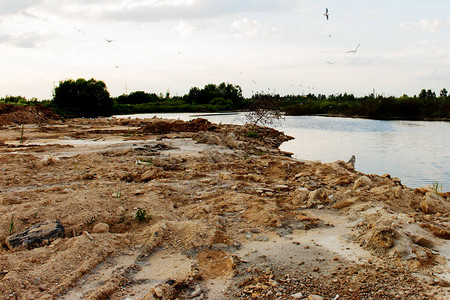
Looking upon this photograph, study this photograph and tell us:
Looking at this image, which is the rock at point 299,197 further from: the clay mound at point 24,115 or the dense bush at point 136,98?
the dense bush at point 136,98

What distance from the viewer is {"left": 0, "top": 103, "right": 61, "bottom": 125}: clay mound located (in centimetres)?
1933

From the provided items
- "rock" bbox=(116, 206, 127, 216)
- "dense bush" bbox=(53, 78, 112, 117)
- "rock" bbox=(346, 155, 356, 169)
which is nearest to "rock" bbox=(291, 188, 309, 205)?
"rock" bbox=(116, 206, 127, 216)

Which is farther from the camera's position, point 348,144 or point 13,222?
point 348,144

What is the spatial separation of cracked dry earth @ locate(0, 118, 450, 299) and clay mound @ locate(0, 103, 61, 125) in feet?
49.8

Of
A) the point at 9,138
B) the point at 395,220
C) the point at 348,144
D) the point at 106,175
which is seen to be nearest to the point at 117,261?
the point at 395,220

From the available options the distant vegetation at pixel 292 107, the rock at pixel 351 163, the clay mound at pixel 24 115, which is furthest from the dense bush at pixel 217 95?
the rock at pixel 351 163

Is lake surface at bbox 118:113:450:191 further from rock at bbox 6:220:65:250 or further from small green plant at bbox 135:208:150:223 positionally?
rock at bbox 6:220:65:250

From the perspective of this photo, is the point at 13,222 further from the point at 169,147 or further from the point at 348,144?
the point at 348,144

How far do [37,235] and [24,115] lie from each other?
19692 millimetres

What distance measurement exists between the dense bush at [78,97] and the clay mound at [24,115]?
539 inches

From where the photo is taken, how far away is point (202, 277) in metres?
2.92

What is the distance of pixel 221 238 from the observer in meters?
3.60

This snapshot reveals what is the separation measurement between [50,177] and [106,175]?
39.0 inches

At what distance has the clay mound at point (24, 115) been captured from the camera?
1933 centimetres
